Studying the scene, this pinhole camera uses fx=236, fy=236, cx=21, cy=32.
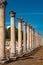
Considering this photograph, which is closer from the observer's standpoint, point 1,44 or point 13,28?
point 1,44

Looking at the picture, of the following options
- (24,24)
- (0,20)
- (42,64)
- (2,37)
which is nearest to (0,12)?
(0,20)

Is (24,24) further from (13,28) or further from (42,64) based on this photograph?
(42,64)

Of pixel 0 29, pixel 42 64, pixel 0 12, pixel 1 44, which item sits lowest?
pixel 42 64

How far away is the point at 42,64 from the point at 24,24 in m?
16.4

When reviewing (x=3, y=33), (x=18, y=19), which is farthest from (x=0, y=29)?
(x=18, y=19)

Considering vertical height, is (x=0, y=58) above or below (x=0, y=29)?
below

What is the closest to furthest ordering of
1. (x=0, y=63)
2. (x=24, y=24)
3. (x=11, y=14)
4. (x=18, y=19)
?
1. (x=0, y=63)
2. (x=11, y=14)
3. (x=18, y=19)
4. (x=24, y=24)

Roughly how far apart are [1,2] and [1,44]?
9.30 feet

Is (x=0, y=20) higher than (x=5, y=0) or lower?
lower

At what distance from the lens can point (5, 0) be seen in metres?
16.0

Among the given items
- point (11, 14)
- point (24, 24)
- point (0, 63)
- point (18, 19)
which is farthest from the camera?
point (24, 24)

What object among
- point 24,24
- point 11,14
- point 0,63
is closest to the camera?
point 0,63

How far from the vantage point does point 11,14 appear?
2098 centimetres

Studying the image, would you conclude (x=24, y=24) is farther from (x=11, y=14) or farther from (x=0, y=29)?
(x=0, y=29)
